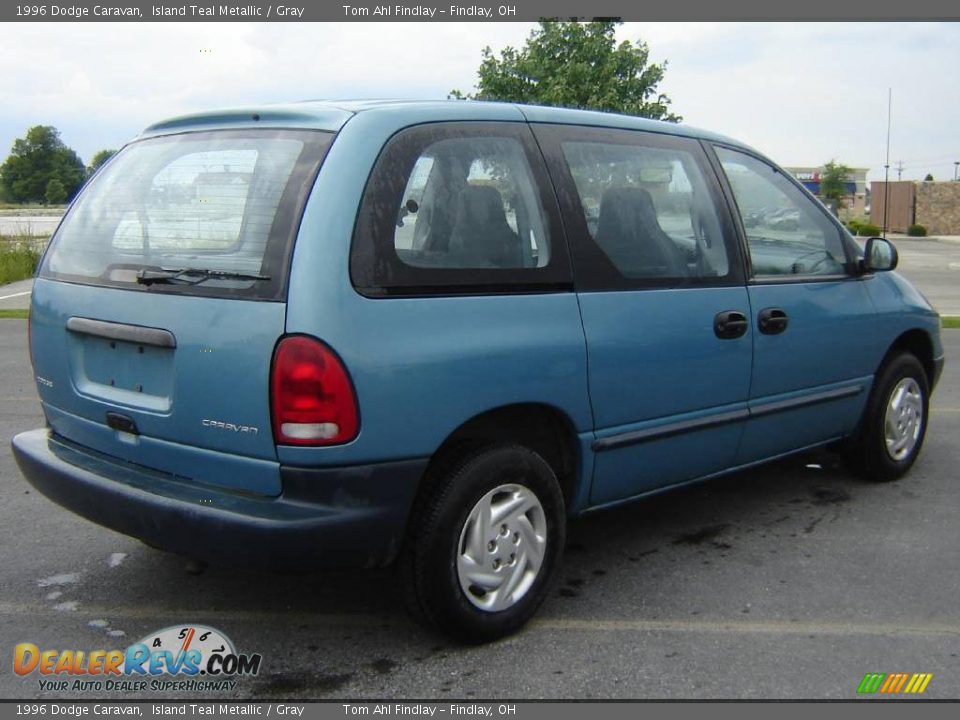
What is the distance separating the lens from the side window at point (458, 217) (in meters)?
3.10

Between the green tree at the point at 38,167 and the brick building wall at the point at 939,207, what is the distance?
49862 millimetres

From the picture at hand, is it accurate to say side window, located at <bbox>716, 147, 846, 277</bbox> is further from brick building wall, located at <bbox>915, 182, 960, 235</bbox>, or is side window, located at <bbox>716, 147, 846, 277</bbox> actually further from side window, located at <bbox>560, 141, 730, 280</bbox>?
brick building wall, located at <bbox>915, 182, 960, 235</bbox>

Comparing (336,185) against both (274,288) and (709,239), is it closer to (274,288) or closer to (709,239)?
(274,288)

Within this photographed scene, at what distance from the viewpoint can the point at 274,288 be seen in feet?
9.75

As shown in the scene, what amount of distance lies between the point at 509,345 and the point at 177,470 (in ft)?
3.69

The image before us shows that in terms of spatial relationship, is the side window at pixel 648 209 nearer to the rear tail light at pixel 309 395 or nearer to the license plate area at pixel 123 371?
the rear tail light at pixel 309 395

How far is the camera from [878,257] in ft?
16.1

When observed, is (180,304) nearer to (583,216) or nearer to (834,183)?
(583,216)

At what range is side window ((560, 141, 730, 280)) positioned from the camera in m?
3.78

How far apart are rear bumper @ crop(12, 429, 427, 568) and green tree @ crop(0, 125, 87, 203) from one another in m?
62.6

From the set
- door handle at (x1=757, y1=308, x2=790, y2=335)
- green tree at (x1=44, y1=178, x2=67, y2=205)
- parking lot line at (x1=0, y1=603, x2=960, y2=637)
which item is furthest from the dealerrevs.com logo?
green tree at (x1=44, y1=178, x2=67, y2=205)

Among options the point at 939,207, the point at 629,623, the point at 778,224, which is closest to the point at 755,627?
the point at 629,623

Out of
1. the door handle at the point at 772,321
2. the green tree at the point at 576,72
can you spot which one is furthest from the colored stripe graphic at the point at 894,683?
the green tree at the point at 576,72

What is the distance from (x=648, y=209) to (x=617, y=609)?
1557mm
